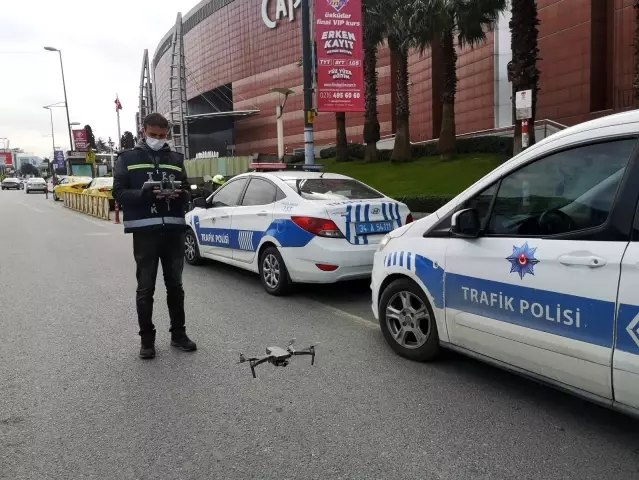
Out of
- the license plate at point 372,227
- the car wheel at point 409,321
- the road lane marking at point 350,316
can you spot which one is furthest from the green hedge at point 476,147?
the car wheel at point 409,321

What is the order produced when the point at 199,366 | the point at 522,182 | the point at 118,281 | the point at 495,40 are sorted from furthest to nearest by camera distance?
the point at 495,40 < the point at 118,281 < the point at 199,366 < the point at 522,182

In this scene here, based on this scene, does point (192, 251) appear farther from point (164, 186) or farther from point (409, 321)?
point (409, 321)

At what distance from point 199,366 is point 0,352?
1813 millimetres

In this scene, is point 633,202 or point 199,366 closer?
point 633,202

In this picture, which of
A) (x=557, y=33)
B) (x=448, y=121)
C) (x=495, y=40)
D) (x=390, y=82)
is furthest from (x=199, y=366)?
(x=390, y=82)

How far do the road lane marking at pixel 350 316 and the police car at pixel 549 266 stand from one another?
1212mm

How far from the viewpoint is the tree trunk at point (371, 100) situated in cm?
2686

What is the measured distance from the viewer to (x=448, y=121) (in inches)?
937

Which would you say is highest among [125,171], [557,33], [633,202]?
[557,33]

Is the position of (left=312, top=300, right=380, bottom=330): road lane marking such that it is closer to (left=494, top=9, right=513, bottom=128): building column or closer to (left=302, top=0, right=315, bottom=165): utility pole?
(left=302, top=0, right=315, bottom=165): utility pole

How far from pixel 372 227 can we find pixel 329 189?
88cm

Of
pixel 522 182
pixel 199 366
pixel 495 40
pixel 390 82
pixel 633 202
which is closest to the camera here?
pixel 633 202

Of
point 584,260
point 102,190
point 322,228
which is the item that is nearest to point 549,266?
point 584,260

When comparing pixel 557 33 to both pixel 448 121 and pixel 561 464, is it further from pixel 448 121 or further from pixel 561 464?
pixel 561 464
